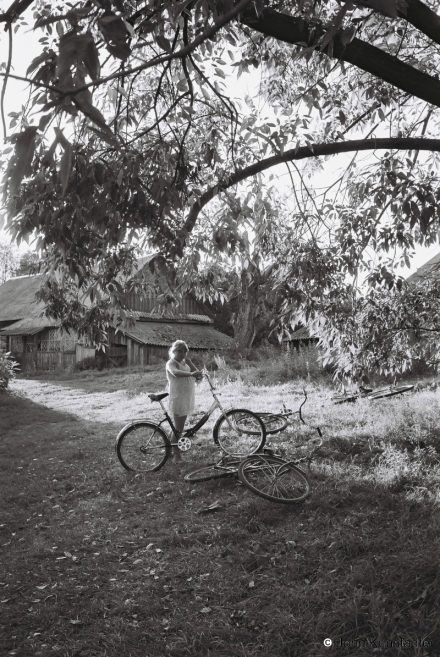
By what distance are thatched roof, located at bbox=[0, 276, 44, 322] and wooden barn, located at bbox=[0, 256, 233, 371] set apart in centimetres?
7

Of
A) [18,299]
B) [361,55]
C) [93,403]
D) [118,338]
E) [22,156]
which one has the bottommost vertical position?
[93,403]

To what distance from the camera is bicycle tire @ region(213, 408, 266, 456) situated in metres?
8.77

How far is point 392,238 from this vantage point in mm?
6207

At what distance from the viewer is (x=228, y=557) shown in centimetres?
522

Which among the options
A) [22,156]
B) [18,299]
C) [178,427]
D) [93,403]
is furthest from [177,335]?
[22,156]

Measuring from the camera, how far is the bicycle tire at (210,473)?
7.34 m

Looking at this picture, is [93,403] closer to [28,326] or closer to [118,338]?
[118,338]

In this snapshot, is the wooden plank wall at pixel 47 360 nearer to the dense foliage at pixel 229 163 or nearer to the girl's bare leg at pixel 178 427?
the girl's bare leg at pixel 178 427

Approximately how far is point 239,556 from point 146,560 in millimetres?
948

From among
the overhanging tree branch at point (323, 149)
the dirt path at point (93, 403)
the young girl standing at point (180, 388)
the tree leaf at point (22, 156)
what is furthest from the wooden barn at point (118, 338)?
the tree leaf at point (22, 156)

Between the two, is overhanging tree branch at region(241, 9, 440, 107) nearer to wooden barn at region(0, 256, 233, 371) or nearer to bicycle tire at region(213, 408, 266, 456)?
bicycle tire at region(213, 408, 266, 456)

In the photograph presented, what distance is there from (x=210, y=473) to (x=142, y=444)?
1.38 metres

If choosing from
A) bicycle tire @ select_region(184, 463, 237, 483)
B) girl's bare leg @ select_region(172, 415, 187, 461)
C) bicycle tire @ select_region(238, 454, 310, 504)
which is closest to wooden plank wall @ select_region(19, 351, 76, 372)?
girl's bare leg @ select_region(172, 415, 187, 461)

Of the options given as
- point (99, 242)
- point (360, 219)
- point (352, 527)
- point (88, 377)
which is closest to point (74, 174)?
point (99, 242)
